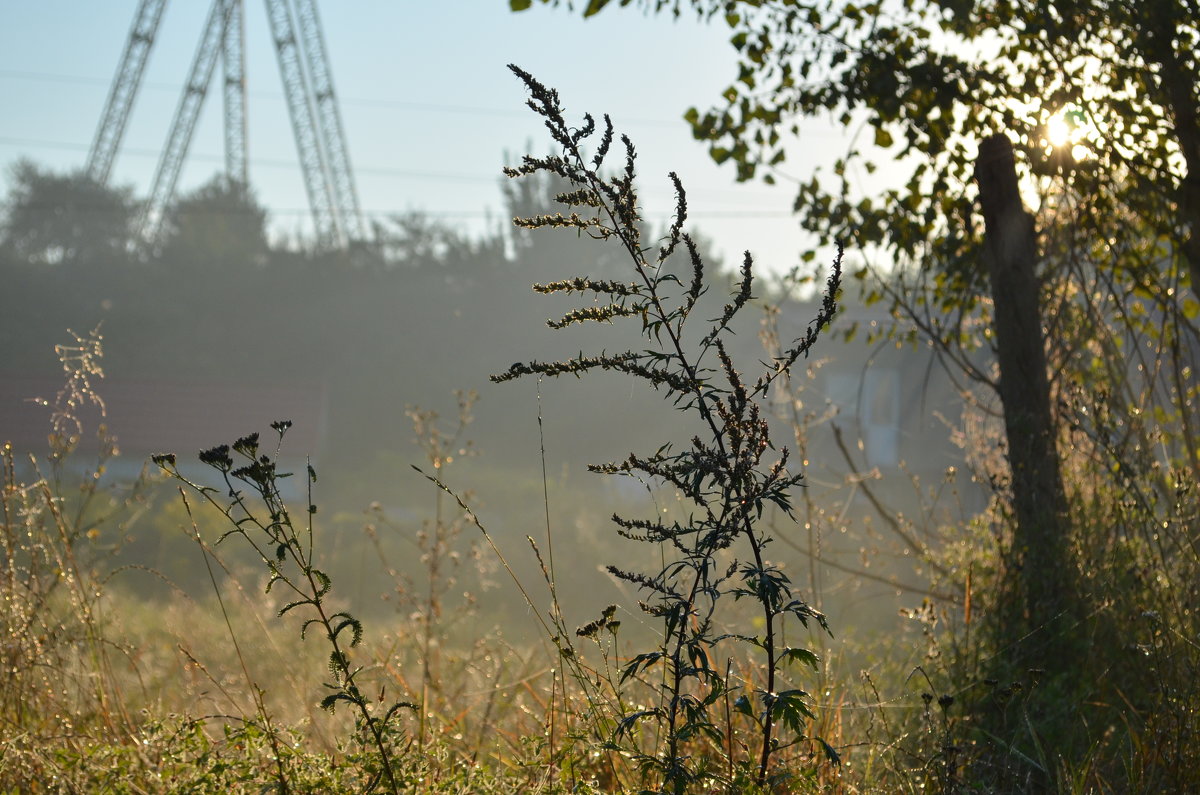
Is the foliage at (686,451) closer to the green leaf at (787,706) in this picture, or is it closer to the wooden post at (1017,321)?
the green leaf at (787,706)

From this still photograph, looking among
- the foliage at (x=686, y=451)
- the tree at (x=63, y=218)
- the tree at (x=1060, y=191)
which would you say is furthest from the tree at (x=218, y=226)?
the foliage at (x=686, y=451)

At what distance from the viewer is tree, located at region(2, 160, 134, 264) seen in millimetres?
35938

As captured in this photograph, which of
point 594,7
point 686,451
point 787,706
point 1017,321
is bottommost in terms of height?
point 787,706

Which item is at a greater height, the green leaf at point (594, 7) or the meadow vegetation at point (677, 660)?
the green leaf at point (594, 7)

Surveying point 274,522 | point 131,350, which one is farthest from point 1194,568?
point 131,350

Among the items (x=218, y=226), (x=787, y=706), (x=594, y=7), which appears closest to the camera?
(x=787, y=706)

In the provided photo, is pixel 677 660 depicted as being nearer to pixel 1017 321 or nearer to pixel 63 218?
pixel 1017 321

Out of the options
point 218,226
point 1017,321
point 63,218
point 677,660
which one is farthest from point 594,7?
point 63,218

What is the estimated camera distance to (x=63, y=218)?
124 ft

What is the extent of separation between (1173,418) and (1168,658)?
4149mm

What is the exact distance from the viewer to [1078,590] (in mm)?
3695

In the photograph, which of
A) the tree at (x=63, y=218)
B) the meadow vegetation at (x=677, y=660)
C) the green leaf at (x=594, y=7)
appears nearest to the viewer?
the meadow vegetation at (x=677, y=660)

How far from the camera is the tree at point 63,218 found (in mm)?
35938

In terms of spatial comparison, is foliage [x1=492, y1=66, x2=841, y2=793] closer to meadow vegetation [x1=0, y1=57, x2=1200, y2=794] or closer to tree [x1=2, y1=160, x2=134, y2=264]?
meadow vegetation [x1=0, y1=57, x2=1200, y2=794]
